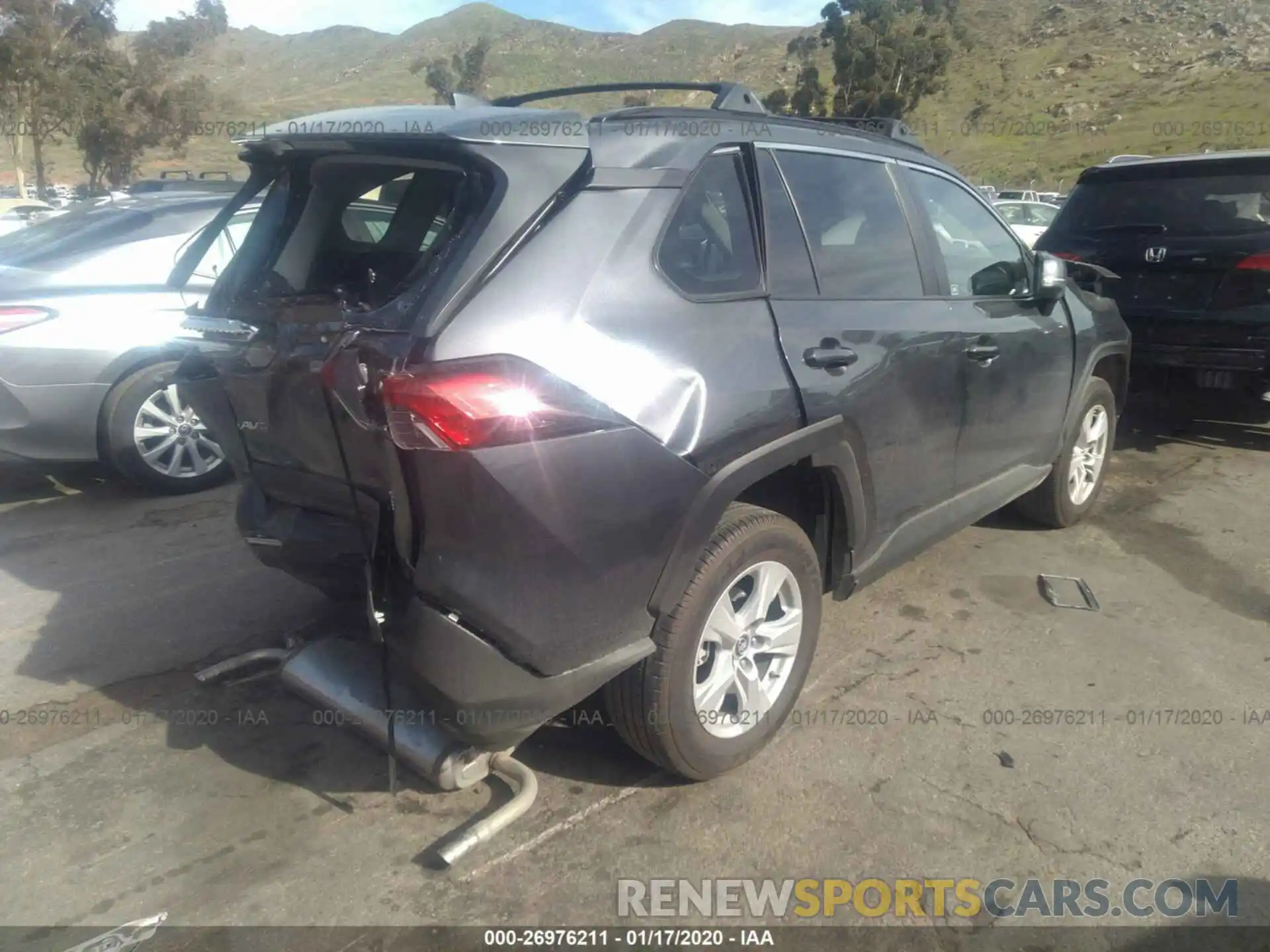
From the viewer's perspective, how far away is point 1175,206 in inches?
251

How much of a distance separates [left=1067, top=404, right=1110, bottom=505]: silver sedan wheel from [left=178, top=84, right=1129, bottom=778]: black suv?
1.57m

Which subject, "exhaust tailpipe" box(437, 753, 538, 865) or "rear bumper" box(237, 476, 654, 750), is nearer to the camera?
"rear bumper" box(237, 476, 654, 750)

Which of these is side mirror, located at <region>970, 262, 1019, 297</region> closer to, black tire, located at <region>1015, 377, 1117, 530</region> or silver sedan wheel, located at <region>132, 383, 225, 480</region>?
black tire, located at <region>1015, 377, 1117, 530</region>

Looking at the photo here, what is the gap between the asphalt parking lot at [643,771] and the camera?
2621 millimetres

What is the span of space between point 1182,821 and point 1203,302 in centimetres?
437

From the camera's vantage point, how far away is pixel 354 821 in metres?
2.83

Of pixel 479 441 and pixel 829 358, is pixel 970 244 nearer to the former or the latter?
pixel 829 358

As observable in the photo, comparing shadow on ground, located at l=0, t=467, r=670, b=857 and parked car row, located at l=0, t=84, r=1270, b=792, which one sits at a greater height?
parked car row, located at l=0, t=84, r=1270, b=792

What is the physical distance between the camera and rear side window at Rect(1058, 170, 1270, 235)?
19.9 feet

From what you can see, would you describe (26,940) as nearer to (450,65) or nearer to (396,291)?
(396,291)

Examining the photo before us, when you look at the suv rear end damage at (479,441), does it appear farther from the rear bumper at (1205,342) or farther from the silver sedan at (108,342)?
the rear bumper at (1205,342)

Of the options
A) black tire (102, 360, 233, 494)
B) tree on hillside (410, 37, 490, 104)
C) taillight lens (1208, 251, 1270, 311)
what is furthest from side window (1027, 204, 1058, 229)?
tree on hillside (410, 37, 490, 104)

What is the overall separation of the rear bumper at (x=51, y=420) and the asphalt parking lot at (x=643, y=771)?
85 cm

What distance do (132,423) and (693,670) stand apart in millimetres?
4020
